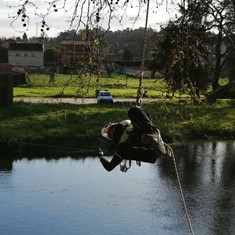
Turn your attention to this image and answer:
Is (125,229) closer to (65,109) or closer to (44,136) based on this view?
(44,136)

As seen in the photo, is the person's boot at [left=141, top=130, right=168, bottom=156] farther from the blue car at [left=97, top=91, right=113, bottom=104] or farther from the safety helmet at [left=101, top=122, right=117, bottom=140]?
the blue car at [left=97, top=91, right=113, bottom=104]

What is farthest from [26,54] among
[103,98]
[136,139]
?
[136,139]

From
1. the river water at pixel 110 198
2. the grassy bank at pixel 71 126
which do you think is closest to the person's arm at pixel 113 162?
the river water at pixel 110 198

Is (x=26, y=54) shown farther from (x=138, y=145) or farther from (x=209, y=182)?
(x=138, y=145)

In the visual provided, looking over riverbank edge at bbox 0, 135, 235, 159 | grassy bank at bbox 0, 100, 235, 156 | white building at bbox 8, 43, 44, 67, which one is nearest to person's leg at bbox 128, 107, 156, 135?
grassy bank at bbox 0, 100, 235, 156

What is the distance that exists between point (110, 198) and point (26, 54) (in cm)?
5120

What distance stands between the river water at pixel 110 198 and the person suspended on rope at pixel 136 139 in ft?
21.9

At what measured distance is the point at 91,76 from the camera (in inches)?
145

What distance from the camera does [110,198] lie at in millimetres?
11984

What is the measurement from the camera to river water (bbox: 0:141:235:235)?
34.0 feet

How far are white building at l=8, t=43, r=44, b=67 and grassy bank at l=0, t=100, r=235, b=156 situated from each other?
36.9 m

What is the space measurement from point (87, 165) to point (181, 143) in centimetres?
505

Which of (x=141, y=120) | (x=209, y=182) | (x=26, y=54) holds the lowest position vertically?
(x=209, y=182)

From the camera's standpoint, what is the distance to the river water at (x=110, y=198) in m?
10.4
